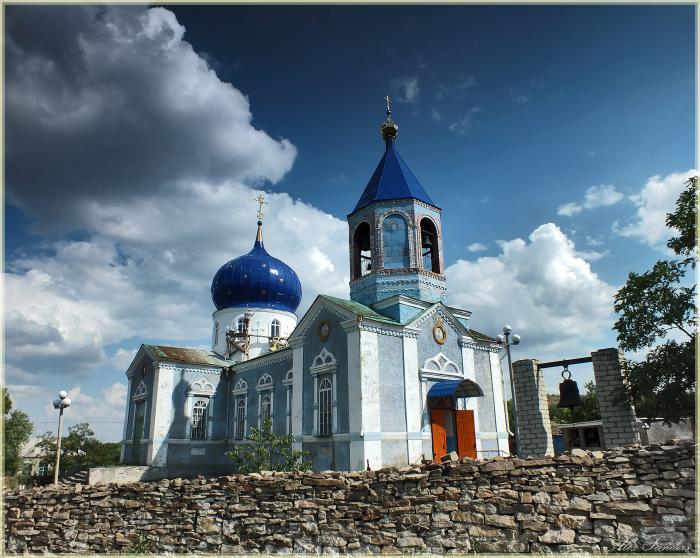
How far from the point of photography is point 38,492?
9648mm

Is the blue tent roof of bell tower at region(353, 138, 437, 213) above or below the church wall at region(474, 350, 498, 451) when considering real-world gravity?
above

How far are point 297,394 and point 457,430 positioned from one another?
17.2 ft

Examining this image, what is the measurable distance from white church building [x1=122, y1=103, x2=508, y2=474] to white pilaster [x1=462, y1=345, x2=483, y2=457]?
5cm

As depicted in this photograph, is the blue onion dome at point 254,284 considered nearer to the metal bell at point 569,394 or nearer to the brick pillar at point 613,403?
the metal bell at point 569,394

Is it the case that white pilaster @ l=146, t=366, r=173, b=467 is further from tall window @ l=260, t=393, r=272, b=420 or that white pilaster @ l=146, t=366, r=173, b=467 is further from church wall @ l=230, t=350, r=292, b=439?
tall window @ l=260, t=393, r=272, b=420

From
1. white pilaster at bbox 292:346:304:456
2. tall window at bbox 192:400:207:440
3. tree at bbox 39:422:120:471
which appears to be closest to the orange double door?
white pilaster at bbox 292:346:304:456

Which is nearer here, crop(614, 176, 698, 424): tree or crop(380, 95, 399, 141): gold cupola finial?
crop(614, 176, 698, 424): tree

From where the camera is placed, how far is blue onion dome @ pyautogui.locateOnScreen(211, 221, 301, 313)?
26641mm

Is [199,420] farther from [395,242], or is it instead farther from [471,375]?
[471,375]

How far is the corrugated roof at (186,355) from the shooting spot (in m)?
22.1

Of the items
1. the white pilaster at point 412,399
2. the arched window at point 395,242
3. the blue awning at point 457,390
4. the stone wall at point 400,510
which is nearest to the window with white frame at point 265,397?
the white pilaster at point 412,399

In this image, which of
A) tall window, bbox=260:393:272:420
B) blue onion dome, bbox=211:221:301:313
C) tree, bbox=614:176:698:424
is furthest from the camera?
blue onion dome, bbox=211:221:301:313

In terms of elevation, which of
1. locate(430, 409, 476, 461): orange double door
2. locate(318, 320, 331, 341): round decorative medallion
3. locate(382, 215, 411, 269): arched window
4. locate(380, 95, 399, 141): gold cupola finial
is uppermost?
locate(380, 95, 399, 141): gold cupola finial

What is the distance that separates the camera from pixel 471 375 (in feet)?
56.1
